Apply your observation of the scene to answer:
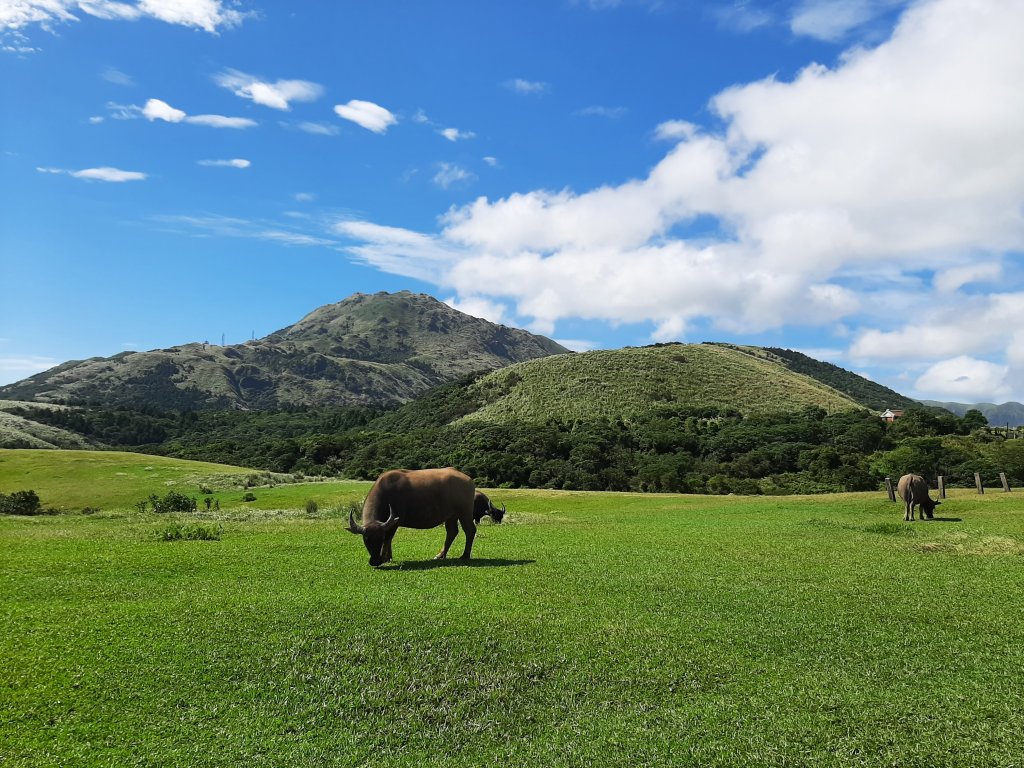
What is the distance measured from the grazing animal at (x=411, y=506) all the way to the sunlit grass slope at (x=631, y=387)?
294 feet

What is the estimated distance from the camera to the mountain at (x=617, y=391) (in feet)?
375

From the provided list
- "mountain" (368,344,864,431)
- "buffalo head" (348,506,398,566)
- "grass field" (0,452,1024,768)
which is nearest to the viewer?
"grass field" (0,452,1024,768)

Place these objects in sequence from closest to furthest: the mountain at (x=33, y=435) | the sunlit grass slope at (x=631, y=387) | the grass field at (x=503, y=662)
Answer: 1. the grass field at (x=503, y=662)
2. the sunlit grass slope at (x=631, y=387)
3. the mountain at (x=33, y=435)

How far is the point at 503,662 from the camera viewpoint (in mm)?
10477

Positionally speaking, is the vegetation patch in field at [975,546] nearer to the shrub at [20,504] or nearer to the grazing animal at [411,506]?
the grazing animal at [411,506]

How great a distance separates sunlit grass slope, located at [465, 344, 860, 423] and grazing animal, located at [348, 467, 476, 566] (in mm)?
89737

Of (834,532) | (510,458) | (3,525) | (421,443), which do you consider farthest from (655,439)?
(3,525)

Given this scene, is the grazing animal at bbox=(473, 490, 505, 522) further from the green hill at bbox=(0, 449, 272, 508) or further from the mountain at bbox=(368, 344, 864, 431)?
the mountain at bbox=(368, 344, 864, 431)

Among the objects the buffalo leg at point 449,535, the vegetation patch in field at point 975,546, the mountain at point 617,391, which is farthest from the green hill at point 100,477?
the vegetation patch in field at point 975,546

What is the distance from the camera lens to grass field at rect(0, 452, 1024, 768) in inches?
320

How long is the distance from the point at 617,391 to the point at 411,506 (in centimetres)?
10494

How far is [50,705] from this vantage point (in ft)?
27.9

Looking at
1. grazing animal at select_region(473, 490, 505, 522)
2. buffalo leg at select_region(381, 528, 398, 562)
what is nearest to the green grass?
grazing animal at select_region(473, 490, 505, 522)

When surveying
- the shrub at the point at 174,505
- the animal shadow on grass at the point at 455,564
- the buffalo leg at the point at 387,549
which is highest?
the buffalo leg at the point at 387,549
